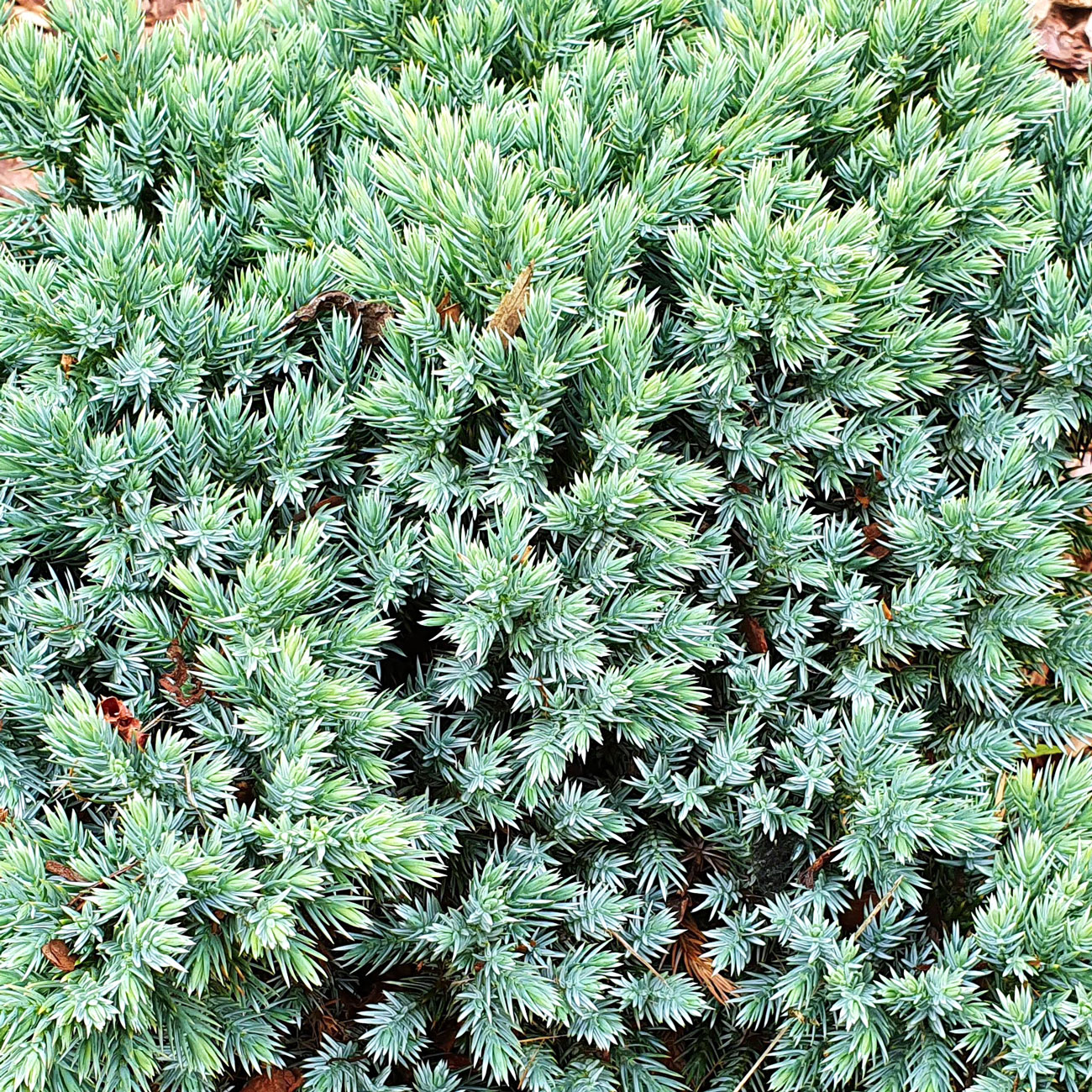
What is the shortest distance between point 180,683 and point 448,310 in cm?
74

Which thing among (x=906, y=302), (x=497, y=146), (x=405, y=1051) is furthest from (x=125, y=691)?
(x=906, y=302)

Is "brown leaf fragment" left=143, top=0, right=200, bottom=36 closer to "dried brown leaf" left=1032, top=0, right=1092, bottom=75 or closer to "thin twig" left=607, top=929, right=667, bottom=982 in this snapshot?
"dried brown leaf" left=1032, top=0, right=1092, bottom=75

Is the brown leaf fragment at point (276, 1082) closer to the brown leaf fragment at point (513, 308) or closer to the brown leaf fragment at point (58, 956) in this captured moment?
the brown leaf fragment at point (58, 956)

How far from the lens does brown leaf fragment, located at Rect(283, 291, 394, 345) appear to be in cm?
170

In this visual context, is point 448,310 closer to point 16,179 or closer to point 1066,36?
point 16,179

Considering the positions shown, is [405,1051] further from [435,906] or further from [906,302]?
[906,302]

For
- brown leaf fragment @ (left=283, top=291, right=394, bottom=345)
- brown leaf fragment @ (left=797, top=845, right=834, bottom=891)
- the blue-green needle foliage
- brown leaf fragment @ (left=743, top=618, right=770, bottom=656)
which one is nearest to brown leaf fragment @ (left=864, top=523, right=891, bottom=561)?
the blue-green needle foliage

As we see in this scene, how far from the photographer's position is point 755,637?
181cm

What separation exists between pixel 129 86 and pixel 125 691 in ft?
3.78

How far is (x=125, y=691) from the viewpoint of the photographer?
62.6 inches

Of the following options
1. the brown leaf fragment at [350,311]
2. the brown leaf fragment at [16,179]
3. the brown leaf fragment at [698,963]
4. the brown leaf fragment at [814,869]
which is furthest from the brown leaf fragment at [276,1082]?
the brown leaf fragment at [16,179]

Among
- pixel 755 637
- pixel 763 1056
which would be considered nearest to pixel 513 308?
pixel 755 637

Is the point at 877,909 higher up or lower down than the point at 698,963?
higher up

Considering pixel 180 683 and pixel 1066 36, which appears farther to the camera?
pixel 1066 36
